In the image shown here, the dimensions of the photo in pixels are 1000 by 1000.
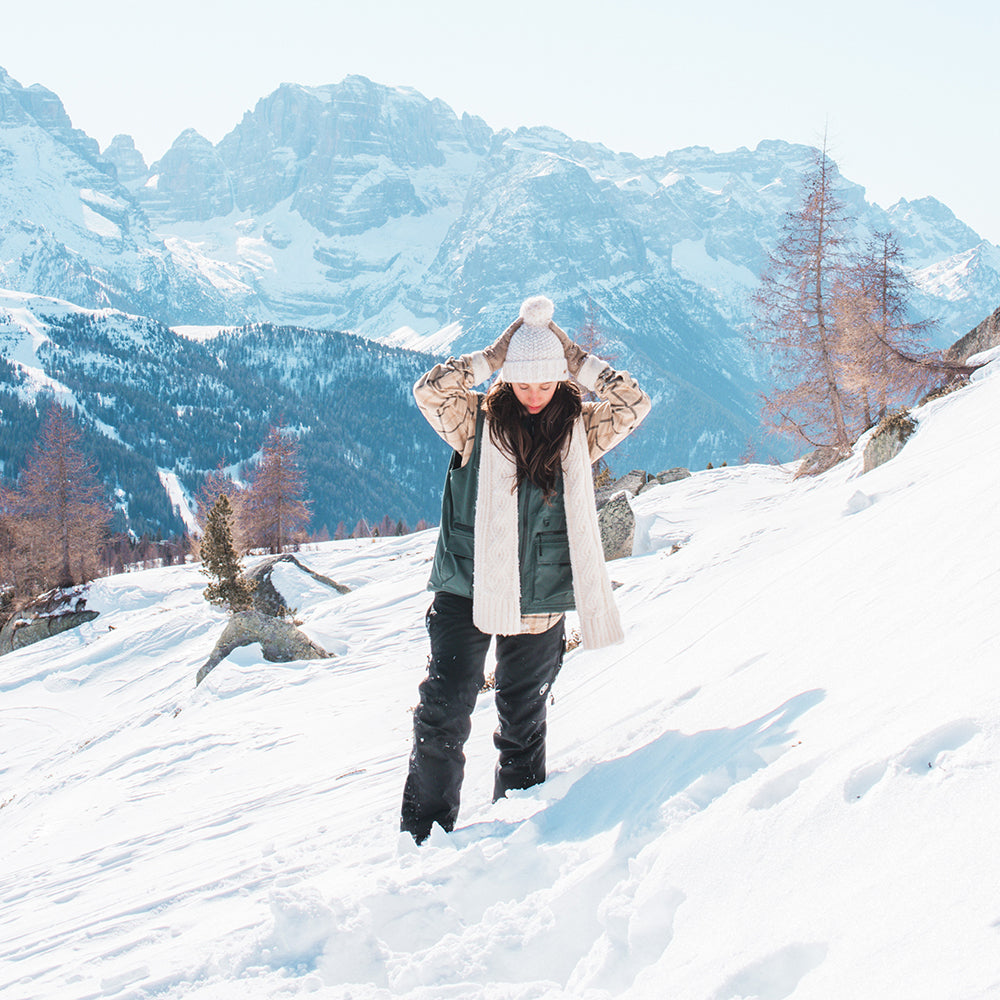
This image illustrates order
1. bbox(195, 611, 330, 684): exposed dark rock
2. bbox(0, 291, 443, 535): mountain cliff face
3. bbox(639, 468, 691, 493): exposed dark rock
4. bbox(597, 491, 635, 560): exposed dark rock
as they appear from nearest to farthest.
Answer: bbox(195, 611, 330, 684): exposed dark rock → bbox(597, 491, 635, 560): exposed dark rock → bbox(639, 468, 691, 493): exposed dark rock → bbox(0, 291, 443, 535): mountain cliff face

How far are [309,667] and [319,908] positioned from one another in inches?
346

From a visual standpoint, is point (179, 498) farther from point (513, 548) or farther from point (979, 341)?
A: point (513, 548)

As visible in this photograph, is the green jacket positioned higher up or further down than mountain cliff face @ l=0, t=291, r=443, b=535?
further down

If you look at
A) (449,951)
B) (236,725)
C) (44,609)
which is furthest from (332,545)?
(449,951)

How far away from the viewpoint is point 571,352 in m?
3.46

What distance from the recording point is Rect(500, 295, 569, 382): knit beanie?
3.29m

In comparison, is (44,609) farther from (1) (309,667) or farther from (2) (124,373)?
(2) (124,373)

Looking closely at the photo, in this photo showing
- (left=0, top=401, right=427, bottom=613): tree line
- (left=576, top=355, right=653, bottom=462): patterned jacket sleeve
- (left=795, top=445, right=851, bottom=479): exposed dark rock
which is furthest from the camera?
(left=0, top=401, right=427, bottom=613): tree line

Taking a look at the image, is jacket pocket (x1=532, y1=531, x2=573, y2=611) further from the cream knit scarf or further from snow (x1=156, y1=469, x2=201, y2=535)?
snow (x1=156, y1=469, x2=201, y2=535)

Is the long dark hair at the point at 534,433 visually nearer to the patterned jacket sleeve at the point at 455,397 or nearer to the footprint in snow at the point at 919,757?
the patterned jacket sleeve at the point at 455,397

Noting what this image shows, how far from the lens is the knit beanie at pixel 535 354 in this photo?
3295mm

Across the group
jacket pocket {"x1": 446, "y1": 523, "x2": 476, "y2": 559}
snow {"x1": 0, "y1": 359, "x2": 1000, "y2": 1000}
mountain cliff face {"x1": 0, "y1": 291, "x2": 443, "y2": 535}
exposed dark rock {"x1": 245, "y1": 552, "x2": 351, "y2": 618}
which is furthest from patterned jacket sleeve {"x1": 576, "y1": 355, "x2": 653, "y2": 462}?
mountain cliff face {"x1": 0, "y1": 291, "x2": 443, "y2": 535}

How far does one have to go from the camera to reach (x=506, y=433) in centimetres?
337

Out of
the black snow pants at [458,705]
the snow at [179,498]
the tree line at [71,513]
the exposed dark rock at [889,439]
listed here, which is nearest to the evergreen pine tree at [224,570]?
the exposed dark rock at [889,439]
